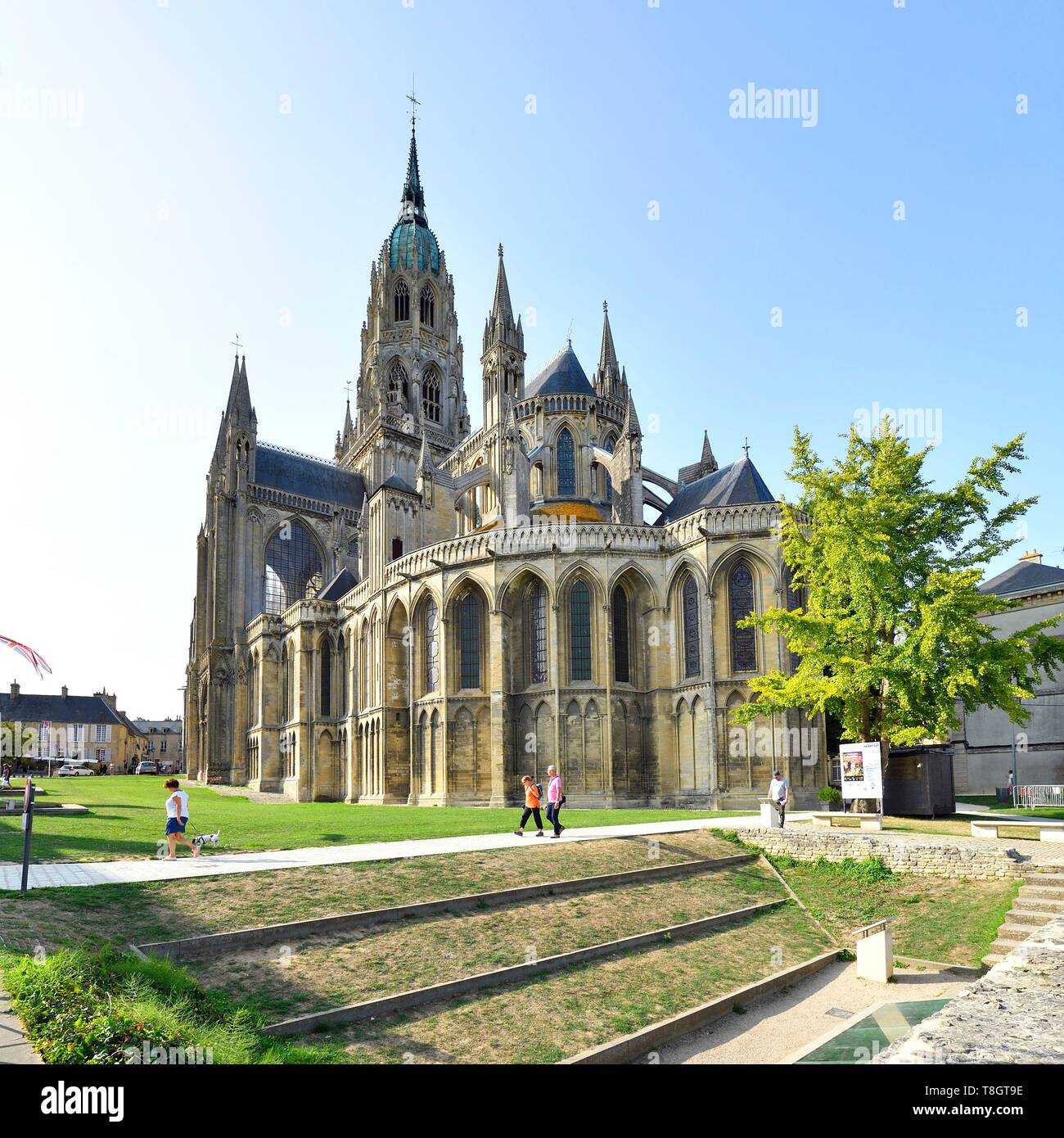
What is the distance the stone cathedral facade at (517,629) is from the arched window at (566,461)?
3.9 inches

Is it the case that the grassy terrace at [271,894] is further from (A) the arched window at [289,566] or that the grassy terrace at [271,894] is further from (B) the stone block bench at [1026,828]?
(A) the arched window at [289,566]

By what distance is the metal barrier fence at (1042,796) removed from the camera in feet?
112

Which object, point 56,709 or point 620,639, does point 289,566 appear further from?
point 56,709

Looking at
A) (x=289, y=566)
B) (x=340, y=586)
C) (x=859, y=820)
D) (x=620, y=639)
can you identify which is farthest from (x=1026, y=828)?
(x=289, y=566)

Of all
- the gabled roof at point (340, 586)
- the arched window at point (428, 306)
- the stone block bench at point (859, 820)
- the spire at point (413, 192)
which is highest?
the spire at point (413, 192)

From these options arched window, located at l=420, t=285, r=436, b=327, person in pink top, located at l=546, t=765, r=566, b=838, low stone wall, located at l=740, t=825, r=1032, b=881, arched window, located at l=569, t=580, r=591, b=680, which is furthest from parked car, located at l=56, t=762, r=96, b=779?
low stone wall, located at l=740, t=825, r=1032, b=881

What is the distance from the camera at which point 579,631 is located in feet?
125

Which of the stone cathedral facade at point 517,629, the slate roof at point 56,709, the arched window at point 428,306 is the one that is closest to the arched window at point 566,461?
the stone cathedral facade at point 517,629

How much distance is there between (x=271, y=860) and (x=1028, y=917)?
42.1 feet

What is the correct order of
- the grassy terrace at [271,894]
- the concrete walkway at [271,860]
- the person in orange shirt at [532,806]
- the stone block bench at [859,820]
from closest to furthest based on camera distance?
the grassy terrace at [271,894]
the concrete walkway at [271,860]
the person in orange shirt at [532,806]
the stone block bench at [859,820]

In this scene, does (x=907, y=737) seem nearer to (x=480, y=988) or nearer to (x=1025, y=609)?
(x=480, y=988)

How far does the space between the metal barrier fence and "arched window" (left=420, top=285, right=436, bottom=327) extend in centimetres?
6210
